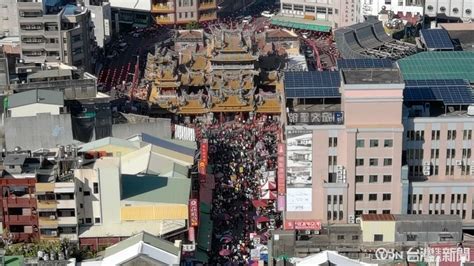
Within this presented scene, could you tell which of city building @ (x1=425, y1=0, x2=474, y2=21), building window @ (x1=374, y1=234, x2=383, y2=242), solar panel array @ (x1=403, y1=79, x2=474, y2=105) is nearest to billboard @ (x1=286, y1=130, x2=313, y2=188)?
building window @ (x1=374, y1=234, x2=383, y2=242)

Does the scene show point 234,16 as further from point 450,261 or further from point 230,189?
point 450,261

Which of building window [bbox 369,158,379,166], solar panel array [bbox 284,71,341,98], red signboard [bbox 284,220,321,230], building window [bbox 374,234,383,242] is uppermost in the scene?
solar panel array [bbox 284,71,341,98]

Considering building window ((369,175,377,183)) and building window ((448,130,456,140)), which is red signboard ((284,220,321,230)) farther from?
building window ((448,130,456,140))

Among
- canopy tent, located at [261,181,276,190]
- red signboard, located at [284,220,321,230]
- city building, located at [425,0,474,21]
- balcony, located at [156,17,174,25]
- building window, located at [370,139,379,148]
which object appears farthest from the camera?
balcony, located at [156,17,174,25]

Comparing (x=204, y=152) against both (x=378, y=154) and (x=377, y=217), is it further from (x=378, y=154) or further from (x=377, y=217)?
(x=377, y=217)

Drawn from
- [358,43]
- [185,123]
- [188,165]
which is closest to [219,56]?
[185,123]

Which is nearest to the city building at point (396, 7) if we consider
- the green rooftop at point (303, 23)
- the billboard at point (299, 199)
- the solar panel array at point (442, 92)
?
the green rooftop at point (303, 23)

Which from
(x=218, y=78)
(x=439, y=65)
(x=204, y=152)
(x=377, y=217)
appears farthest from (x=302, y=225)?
(x=218, y=78)
